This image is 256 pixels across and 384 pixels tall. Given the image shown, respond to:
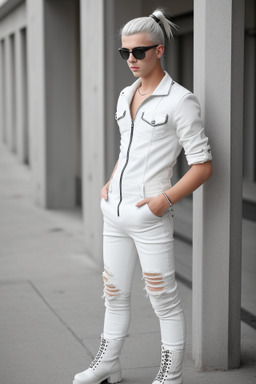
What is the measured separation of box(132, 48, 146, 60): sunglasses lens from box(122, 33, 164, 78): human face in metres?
0.02

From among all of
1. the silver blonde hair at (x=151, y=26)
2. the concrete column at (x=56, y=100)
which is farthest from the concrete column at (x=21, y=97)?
the silver blonde hair at (x=151, y=26)

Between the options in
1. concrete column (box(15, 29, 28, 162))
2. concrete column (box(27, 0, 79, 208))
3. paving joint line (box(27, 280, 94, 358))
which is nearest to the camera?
paving joint line (box(27, 280, 94, 358))

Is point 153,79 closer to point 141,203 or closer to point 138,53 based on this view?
point 138,53

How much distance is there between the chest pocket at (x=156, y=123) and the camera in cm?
372

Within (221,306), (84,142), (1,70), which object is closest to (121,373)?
(221,306)

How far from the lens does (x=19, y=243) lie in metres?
8.55

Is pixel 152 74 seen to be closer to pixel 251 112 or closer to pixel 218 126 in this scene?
pixel 218 126

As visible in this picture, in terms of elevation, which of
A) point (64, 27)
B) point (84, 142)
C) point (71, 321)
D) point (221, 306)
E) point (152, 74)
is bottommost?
point (71, 321)

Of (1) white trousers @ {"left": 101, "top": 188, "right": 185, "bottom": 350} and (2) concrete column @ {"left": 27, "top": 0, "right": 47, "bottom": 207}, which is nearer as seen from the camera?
(1) white trousers @ {"left": 101, "top": 188, "right": 185, "bottom": 350}

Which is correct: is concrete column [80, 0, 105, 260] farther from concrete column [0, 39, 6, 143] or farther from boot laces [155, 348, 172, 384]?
concrete column [0, 39, 6, 143]

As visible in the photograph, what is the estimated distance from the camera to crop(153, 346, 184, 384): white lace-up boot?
3.92 metres

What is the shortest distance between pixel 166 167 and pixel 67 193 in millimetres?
7564

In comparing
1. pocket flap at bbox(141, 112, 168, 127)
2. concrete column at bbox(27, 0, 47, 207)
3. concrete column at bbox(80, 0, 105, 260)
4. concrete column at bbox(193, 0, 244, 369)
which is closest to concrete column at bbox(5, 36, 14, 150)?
concrete column at bbox(27, 0, 47, 207)

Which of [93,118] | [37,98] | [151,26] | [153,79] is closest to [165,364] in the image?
[153,79]
